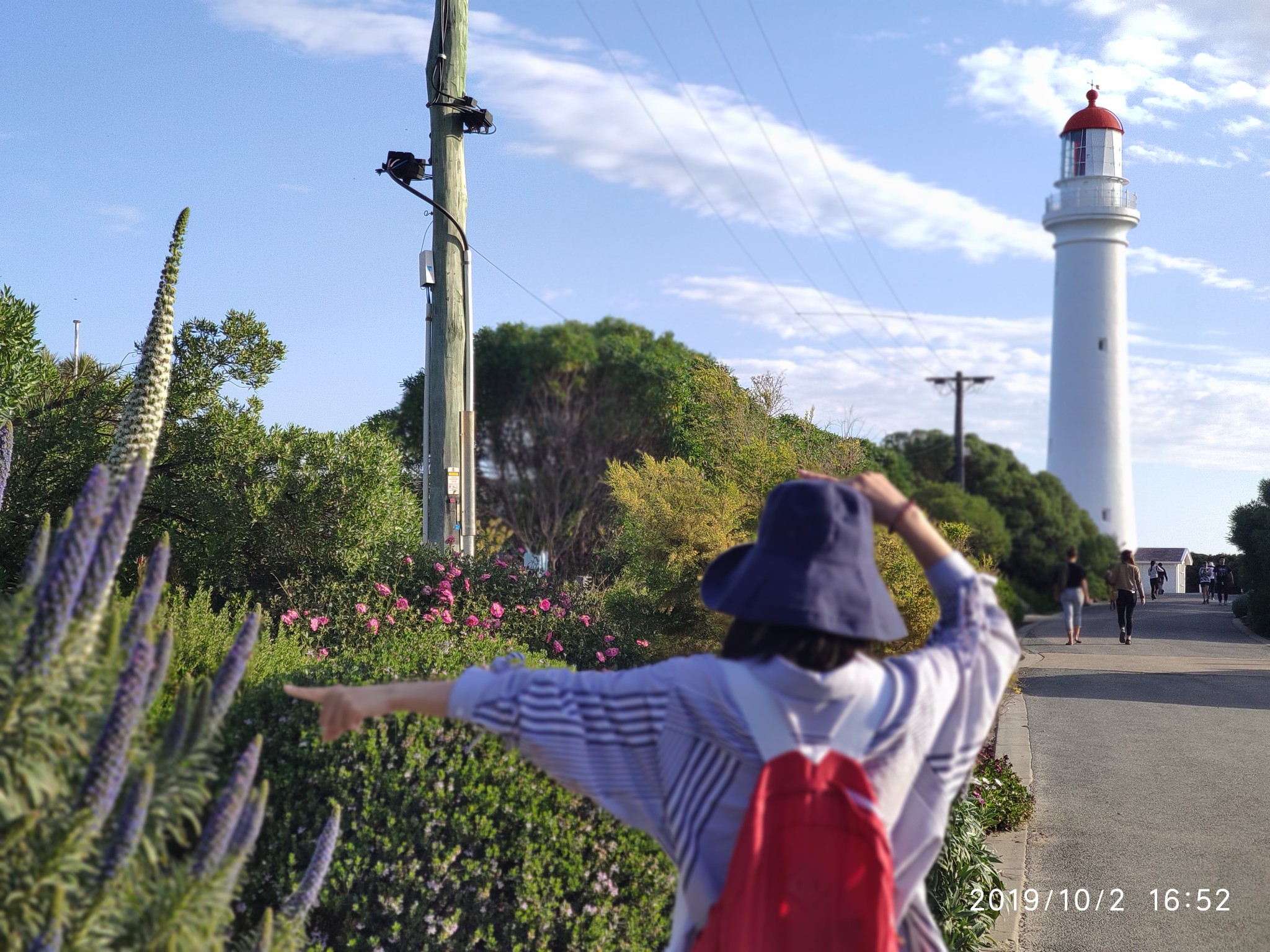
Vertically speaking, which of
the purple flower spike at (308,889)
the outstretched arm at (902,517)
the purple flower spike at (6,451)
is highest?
the purple flower spike at (6,451)

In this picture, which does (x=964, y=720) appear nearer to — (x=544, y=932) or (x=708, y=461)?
(x=544, y=932)

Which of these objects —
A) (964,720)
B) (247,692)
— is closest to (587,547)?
(247,692)

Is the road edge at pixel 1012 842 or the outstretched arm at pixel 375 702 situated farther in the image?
the road edge at pixel 1012 842

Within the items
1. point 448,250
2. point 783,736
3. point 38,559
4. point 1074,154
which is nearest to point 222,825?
point 38,559

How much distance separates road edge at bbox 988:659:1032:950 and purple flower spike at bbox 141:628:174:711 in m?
4.56

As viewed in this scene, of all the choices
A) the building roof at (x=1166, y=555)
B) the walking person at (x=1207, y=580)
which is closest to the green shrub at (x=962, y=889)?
the walking person at (x=1207, y=580)

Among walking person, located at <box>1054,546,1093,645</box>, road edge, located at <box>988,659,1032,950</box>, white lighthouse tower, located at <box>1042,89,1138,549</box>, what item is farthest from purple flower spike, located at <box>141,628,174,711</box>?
white lighthouse tower, located at <box>1042,89,1138,549</box>

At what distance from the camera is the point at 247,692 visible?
182 inches

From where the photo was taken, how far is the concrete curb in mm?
5922

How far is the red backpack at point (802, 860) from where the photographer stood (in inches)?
84.0

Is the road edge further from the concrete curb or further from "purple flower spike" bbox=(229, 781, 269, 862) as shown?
"purple flower spike" bbox=(229, 781, 269, 862)

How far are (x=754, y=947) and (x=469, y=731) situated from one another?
2226 mm

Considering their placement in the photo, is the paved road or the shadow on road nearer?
the paved road

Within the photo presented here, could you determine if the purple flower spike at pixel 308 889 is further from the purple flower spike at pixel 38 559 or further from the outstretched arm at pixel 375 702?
the purple flower spike at pixel 38 559
